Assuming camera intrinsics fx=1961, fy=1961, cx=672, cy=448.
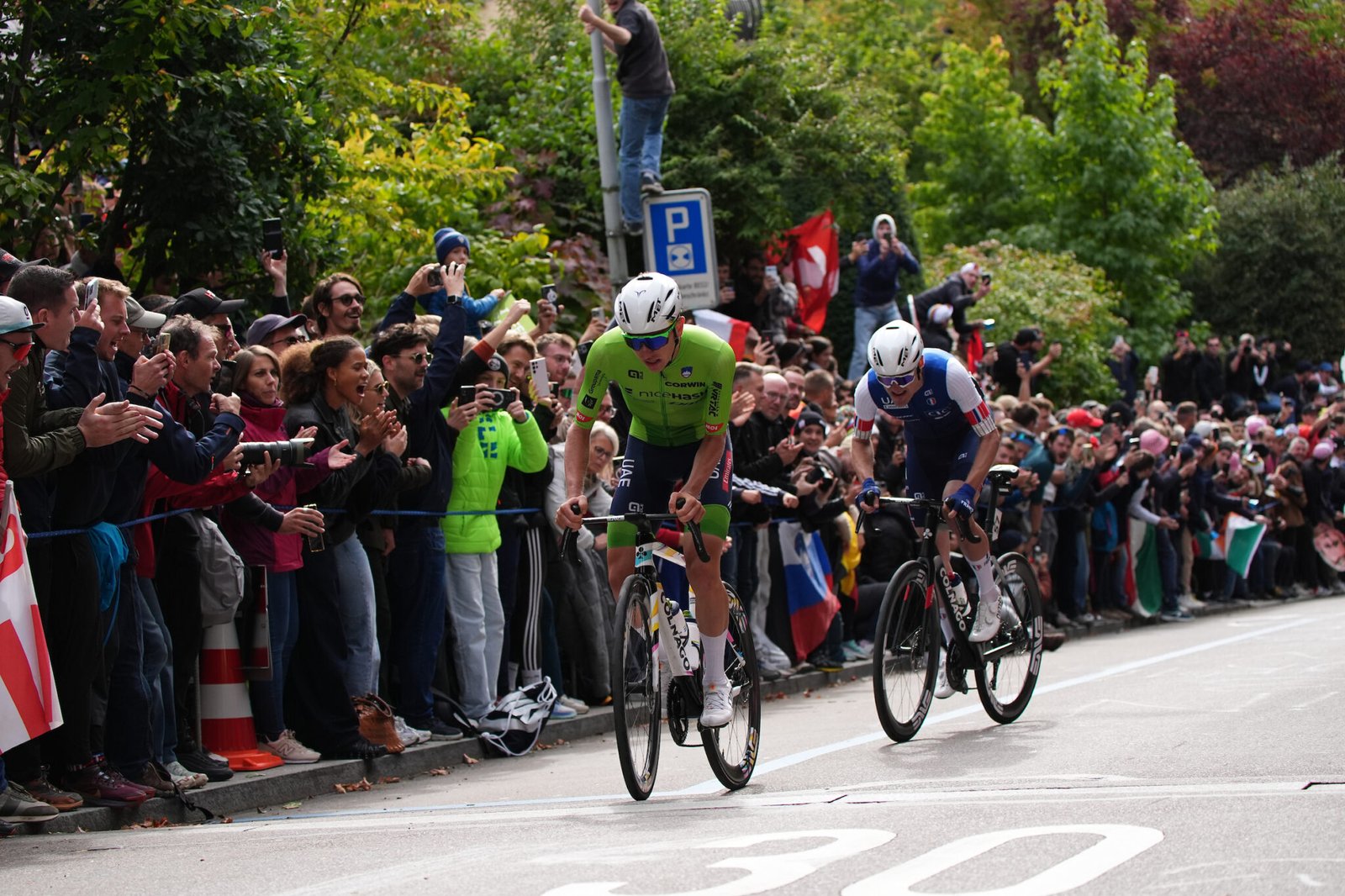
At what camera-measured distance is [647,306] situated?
8.94 metres

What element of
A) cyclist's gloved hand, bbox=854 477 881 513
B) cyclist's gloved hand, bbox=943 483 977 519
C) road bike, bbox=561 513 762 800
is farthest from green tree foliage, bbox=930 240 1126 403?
road bike, bbox=561 513 762 800

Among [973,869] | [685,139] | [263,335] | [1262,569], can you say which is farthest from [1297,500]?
[973,869]

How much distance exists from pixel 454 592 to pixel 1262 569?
737 inches

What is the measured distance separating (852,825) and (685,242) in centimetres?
959

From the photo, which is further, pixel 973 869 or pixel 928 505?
pixel 928 505

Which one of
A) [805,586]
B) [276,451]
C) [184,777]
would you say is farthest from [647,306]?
[805,586]

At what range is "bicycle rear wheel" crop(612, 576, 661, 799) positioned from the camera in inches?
339

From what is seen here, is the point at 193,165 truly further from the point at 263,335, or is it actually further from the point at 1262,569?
the point at 1262,569

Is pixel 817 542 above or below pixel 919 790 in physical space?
above

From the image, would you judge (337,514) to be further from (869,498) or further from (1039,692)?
(1039,692)

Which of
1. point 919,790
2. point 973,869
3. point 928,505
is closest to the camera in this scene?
point 973,869

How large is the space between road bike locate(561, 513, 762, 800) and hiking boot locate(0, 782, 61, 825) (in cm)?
257

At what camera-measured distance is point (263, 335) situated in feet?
37.5

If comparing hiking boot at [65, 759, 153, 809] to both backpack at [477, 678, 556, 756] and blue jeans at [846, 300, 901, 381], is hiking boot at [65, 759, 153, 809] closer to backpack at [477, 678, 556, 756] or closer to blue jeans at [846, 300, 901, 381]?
backpack at [477, 678, 556, 756]
